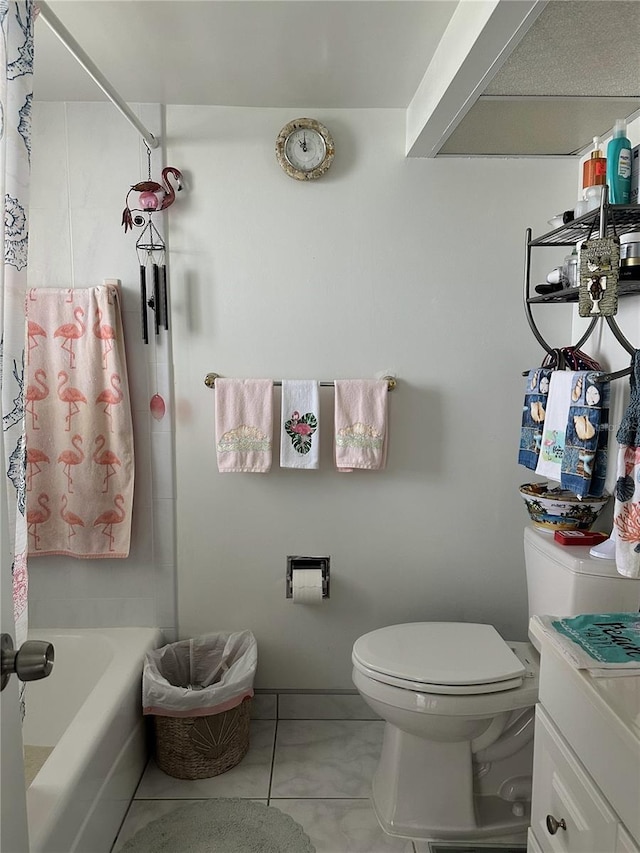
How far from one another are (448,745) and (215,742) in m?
0.73

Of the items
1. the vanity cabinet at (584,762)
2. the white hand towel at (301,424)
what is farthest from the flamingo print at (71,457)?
the vanity cabinet at (584,762)

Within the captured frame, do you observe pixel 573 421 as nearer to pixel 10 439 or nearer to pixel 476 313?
pixel 476 313

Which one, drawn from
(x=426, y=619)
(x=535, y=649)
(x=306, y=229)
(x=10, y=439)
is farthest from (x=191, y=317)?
(x=535, y=649)

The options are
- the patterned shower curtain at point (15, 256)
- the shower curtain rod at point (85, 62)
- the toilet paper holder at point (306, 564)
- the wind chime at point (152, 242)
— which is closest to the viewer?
the patterned shower curtain at point (15, 256)

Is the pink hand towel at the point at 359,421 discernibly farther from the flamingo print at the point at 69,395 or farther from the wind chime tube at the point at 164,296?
the flamingo print at the point at 69,395

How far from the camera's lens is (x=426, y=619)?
95.4 inches

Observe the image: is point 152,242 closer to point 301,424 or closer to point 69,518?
point 301,424

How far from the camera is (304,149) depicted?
7.30 feet

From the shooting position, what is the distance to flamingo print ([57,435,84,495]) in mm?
2256

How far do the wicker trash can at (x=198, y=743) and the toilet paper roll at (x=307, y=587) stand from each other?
39 centimetres

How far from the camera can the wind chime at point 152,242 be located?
85.4 inches

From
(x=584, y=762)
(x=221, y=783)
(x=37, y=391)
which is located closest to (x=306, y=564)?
(x=221, y=783)

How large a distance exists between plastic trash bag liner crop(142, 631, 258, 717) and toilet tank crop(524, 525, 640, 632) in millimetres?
963

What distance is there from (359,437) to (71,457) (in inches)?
38.5
